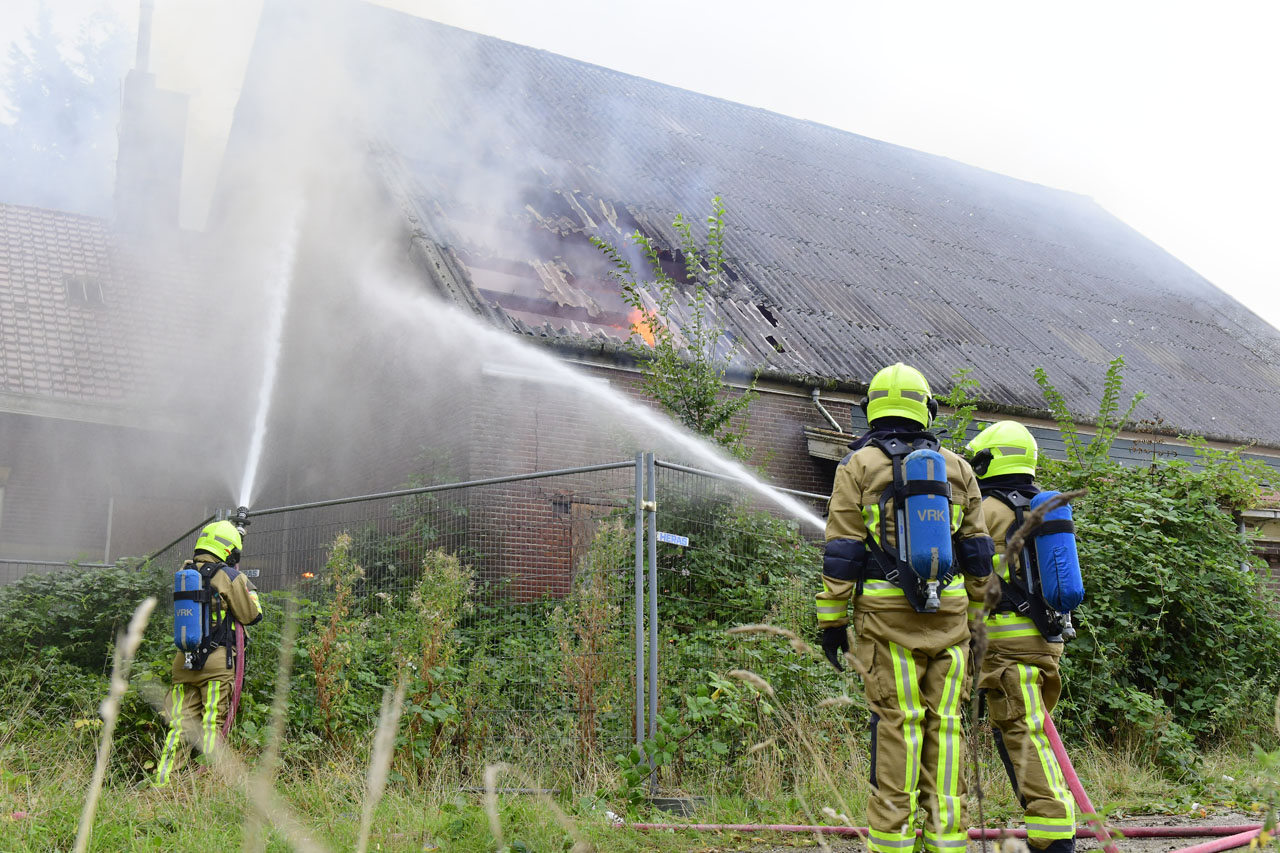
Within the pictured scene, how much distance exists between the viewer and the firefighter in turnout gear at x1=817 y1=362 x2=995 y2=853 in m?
3.74

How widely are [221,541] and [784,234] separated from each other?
35.9ft

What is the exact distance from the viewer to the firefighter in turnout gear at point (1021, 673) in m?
4.04

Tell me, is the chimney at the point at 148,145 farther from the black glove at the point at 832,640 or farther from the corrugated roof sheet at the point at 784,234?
the black glove at the point at 832,640

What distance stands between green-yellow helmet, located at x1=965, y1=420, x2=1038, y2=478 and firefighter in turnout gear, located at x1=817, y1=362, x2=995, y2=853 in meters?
0.60

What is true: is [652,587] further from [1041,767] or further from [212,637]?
[212,637]

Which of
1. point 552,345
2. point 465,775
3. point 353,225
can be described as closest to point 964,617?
point 465,775

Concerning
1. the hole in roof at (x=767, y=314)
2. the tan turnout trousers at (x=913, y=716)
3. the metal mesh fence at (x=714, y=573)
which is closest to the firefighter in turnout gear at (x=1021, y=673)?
the tan turnout trousers at (x=913, y=716)

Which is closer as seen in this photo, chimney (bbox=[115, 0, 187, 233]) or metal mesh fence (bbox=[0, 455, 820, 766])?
metal mesh fence (bbox=[0, 455, 820, 766])

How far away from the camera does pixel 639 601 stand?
5527 mm

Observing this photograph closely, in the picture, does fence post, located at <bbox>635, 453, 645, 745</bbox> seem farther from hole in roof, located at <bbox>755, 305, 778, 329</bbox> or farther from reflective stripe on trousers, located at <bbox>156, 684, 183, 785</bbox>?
hole in roof, located at <bbox>755, 305, 778, 329</bbox>

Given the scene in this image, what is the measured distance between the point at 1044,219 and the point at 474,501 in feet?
56.4

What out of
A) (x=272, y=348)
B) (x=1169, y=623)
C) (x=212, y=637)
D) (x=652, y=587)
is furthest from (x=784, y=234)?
(x=212, y=637)

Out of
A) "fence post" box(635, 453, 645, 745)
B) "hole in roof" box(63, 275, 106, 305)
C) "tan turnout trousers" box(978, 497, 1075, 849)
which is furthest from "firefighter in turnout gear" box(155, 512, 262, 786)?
"hole in roof" box(63, 275, 106, 305)

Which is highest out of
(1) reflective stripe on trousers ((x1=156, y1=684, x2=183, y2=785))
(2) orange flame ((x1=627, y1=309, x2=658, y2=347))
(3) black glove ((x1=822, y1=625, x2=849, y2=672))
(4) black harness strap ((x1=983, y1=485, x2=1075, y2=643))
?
(2) orange flame ((x1=627, y1=309, x2=658, y2=347))
